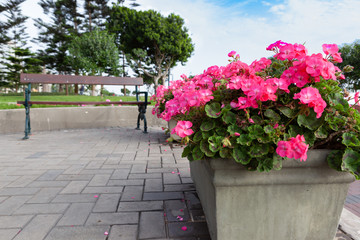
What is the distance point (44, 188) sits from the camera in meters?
2.20

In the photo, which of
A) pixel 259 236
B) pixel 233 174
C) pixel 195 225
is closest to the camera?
pixel 233 174

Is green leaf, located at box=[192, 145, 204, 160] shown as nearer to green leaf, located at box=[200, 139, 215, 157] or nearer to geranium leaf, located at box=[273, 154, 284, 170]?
green leaf, located at box=[200, 139, 215, 157]

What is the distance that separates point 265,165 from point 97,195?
161cm

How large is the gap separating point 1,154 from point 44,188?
189cm

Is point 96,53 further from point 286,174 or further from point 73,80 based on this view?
point 286,174

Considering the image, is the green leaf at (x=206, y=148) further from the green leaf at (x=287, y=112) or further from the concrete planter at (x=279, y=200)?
the green leaf at (x=287, y=112)

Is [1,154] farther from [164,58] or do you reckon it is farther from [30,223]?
[164,58]

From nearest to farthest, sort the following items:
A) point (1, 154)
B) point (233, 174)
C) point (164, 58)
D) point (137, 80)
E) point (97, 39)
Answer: point (233, 174) → point (1, 154) → point (137, 80) → point (97, 39) → point (164, 58)

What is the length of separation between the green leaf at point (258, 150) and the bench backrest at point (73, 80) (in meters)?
5.74

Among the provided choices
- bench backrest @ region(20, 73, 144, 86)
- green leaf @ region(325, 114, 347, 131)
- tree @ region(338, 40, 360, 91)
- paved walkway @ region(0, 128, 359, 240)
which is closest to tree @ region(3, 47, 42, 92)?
bench backrest @ region(20, 73, 144, 86)

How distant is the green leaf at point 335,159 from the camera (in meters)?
1.07

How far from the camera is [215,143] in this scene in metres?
1.08

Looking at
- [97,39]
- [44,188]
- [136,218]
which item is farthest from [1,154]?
[97,39]

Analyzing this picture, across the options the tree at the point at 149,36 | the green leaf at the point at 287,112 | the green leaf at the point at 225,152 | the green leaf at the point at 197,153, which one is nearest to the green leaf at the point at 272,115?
the green leaf at the point at 287,112
